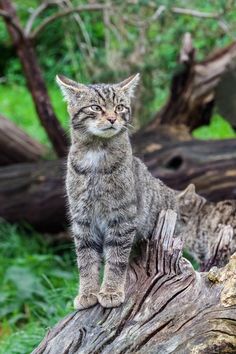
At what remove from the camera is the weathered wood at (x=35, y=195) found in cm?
731

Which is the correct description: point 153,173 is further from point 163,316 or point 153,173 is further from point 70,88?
point 163,316

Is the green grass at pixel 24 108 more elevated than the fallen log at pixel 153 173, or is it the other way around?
the green grass at pixel 24 108

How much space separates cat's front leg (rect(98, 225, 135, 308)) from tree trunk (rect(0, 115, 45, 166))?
3.56 m

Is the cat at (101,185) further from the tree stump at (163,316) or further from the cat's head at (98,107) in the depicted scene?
the tree stump at (163,316)

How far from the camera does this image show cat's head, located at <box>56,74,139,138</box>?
4.45m

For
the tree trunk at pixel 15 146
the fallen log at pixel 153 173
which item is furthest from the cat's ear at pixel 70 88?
the tree trunk at pixel 15 146

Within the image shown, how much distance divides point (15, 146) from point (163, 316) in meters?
4.52

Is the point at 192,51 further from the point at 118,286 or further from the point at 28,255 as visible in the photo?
the point at 118,286

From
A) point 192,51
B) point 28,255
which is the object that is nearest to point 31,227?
point 28,255

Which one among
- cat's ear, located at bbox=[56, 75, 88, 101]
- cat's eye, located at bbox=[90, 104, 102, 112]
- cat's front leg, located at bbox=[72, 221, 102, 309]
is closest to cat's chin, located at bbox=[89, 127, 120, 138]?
cat's eye, located at bbox=[90, 104, 102, 112]

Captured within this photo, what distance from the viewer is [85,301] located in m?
4.35

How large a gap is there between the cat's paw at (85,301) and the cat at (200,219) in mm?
1489

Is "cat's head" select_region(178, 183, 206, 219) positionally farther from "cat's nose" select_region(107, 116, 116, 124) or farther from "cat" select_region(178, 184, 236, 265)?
"cat's nose" select_region(107, 116, 116, 124)

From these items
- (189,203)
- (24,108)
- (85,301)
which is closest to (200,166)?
(189,203)
